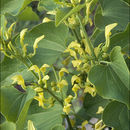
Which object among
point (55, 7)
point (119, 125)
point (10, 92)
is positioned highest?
point (55, 7)

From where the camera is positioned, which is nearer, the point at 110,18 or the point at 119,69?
the point at 119,69

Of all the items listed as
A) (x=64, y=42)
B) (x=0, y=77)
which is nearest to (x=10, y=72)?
(x=0, y=77)

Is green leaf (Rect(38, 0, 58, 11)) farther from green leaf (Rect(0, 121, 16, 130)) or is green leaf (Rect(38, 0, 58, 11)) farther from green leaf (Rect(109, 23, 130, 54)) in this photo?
green leaf (Rect(0, 121, 16, 130))

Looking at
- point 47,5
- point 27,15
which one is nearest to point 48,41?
point 47,5

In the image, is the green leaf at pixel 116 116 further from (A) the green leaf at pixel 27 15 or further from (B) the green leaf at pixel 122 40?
(A) the green leaf at pixel 27 15

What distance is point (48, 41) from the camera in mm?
560

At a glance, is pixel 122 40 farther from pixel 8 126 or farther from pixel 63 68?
pixel 8 126

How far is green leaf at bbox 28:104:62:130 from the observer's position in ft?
1.80

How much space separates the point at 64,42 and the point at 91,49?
3.0 inches

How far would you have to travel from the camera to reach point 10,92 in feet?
1.75

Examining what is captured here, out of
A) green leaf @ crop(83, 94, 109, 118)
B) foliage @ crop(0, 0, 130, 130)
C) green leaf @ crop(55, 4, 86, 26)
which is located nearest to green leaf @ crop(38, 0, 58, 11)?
foliage @ crop(0, 0, 130, 130)

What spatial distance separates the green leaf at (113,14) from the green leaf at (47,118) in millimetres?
199

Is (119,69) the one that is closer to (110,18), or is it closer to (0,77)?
(110,18)

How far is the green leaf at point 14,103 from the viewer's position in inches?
18.9
